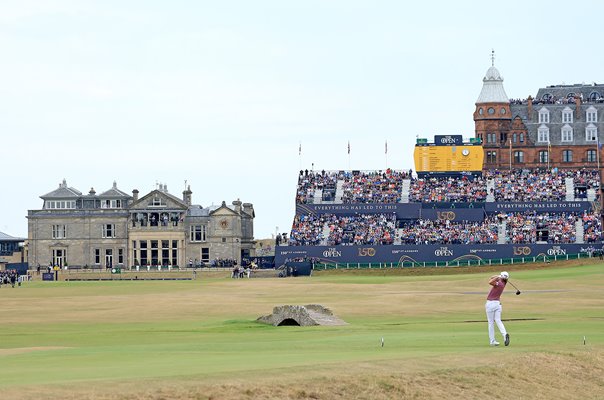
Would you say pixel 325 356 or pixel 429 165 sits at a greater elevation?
pixel 429 165

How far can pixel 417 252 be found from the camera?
486 ft

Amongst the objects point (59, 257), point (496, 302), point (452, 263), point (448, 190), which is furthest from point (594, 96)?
point (496, 302)

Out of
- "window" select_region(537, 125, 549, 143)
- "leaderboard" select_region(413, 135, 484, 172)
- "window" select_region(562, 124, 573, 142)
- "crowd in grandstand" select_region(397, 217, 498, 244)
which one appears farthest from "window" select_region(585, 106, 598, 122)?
"crowd in grandstand" select_region(397, 217, 498, 244)

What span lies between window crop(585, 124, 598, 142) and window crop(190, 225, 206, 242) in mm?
52521

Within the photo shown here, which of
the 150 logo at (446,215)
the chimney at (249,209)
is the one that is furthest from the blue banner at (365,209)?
the chimney at (249,209)

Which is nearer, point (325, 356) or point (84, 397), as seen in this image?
point (84, 397)

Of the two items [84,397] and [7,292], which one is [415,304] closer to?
[7,292]

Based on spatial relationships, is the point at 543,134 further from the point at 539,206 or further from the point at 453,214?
the point at 453,214

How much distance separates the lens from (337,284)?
11244cm

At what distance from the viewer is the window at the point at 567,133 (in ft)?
599

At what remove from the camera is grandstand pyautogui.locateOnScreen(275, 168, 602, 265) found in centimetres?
14725

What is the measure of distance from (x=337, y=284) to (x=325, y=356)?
2985 inches

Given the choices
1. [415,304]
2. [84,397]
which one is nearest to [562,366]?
[84,397]

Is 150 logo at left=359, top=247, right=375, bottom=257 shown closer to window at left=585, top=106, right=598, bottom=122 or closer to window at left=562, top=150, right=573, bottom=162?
window at left=562, top=150, right=573, bottom=162
